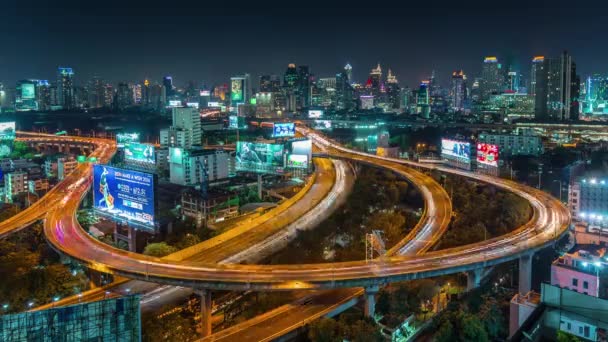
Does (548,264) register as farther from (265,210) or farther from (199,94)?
(199,94)

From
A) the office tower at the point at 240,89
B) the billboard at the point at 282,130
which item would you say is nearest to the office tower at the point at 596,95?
the office tower at the point at 240,89

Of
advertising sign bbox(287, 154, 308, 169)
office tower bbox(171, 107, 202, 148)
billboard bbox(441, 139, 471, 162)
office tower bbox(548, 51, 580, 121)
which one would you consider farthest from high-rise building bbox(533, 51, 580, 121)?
advertising sign bbox(287, 154, 308, 169)

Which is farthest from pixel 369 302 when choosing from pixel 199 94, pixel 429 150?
pixel 199 94

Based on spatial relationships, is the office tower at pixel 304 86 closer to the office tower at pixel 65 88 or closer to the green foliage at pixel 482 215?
the office tower at pixel 65 88

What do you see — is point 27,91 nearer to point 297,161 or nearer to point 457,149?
point 297,161

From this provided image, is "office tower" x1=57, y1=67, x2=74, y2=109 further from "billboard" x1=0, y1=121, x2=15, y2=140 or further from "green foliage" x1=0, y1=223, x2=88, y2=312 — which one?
"green foliage" x1=0, y1=223, x2=88, y2=312

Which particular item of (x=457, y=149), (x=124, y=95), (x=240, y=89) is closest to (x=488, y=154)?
(x=457, y=149)

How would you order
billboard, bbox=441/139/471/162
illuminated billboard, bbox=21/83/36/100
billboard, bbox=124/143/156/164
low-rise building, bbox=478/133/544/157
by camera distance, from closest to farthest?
billboard, bbox=124/143/156/164 → billboard, bbox=441/139/471/162 → low-rise building, bbox=478/133/544/157 → illuminated billboard, bbox=21/83/36/100
